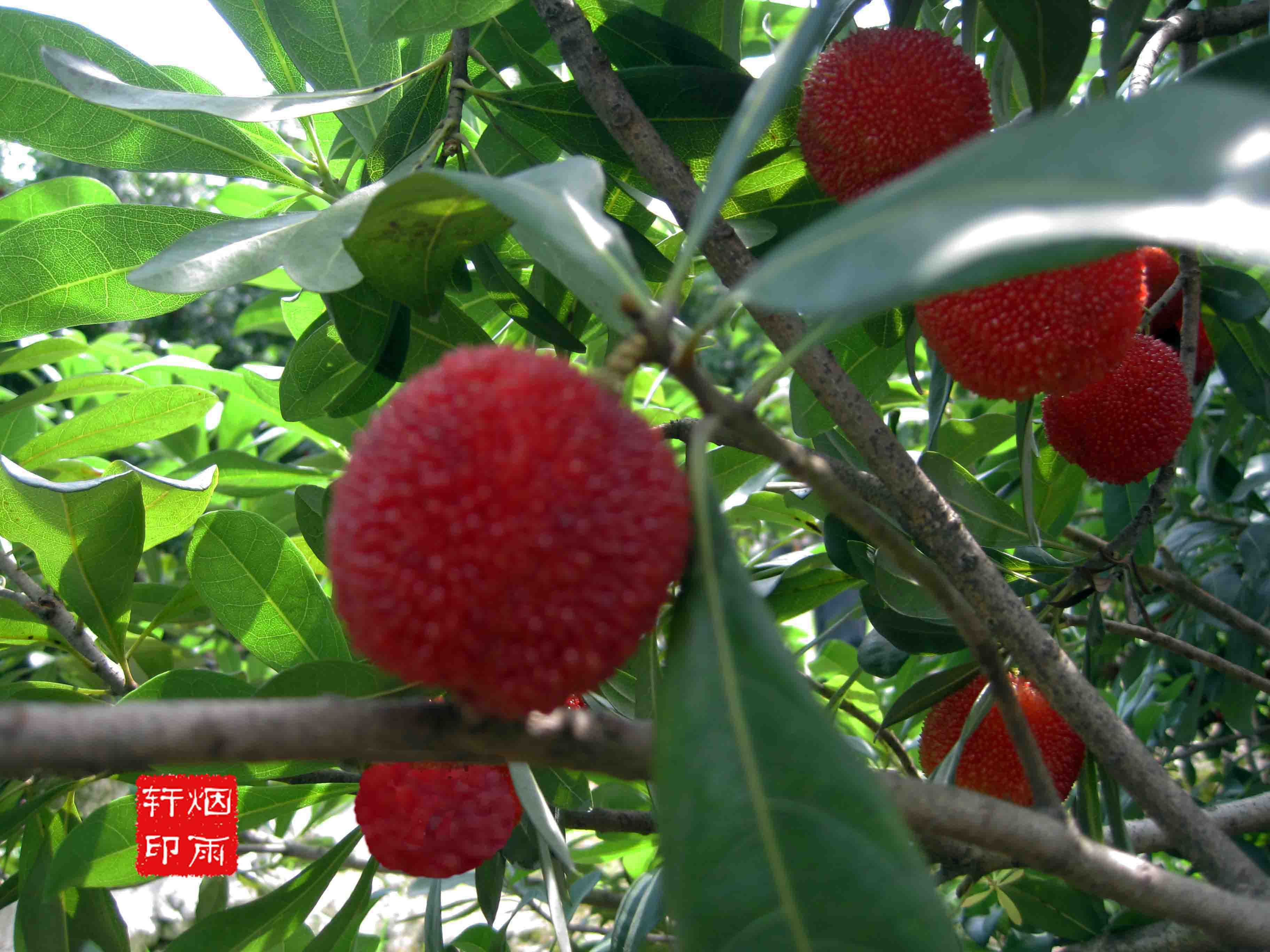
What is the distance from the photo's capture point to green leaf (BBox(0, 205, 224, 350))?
1000 millimetres

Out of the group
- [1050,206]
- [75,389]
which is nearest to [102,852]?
[75,389]

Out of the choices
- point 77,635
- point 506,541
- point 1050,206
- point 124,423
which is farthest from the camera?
point 124,423

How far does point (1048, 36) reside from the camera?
76cm

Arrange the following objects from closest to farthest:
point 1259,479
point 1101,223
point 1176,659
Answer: point 1101,223 < point 1259,479 < point 1176,659

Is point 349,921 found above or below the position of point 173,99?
below

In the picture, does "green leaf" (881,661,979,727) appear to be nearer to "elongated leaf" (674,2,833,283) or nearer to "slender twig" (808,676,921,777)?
"slender twig" (808,676,921,777)

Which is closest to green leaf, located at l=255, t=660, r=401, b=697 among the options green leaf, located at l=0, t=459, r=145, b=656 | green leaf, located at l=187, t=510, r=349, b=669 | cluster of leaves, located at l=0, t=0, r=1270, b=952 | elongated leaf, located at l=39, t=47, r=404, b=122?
cluster of leaves, located at l=0, t=0, r=1270, b=952

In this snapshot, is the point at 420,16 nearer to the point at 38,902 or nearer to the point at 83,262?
the point at 83,262

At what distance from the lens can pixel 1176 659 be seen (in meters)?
1.68

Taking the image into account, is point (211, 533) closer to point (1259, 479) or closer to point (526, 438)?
point (526, 438)

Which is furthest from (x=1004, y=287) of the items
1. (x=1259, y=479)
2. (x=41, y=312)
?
(x=1259, y=479)

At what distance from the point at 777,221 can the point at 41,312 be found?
745 mm

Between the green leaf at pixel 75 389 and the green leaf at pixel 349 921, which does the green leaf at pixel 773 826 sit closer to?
the green leaf at pixel 349 921

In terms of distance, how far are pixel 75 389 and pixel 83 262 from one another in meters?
0.53
